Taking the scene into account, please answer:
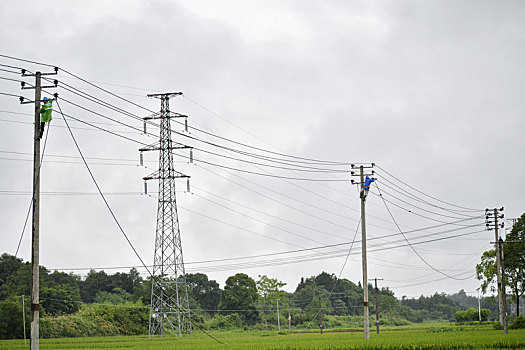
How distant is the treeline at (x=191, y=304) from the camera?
61.8 meters

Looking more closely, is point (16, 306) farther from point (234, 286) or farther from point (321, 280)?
point (321, 280)

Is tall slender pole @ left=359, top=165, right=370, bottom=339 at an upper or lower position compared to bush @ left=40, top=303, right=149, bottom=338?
upper

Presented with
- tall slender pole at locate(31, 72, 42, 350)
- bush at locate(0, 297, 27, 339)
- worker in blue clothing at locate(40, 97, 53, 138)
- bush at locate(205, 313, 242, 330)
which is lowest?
bush at locate(205, 313, 242, 330)

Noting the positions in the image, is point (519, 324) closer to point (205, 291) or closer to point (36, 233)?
point (36, 233)

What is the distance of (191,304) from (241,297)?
314 inches

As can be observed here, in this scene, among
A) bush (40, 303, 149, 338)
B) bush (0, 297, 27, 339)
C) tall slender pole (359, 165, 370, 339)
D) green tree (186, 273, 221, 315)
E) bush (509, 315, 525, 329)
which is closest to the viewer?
tall slender pole (359, 165, 370, 339)

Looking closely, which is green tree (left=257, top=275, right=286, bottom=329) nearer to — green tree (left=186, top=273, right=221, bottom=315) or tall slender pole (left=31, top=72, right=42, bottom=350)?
green tree (left=186, top=273, right=221, bottom=315)

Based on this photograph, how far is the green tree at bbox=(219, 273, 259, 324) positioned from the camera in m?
93.8

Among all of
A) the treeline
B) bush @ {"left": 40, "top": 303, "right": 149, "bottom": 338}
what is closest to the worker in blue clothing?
the treeline

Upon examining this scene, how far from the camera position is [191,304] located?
91.5 meters

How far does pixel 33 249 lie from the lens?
22781 mm

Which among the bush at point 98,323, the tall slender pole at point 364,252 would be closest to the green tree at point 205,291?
the bush at point 98,323

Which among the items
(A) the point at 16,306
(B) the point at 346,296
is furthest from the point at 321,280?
(A) the point at 16,306

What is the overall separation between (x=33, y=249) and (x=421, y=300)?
535ft
